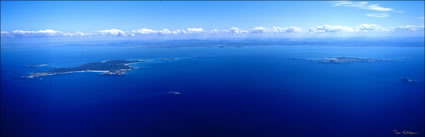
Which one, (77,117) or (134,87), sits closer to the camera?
(77,117)

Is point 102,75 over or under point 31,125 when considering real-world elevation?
over

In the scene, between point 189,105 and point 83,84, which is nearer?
point 189,105

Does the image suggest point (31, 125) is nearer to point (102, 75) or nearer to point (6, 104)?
point (6, 104)

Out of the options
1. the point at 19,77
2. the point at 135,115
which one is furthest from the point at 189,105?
the point at 19,77

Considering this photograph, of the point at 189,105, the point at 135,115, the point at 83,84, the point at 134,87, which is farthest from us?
the point at 83,84

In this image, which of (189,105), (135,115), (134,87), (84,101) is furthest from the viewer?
(134,87)

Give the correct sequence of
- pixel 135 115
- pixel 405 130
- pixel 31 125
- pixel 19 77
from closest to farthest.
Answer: pixel 405 130 → pixel 31 125 → pixel 135 115 → pixel 19 77

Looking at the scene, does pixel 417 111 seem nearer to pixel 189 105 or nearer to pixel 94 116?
pixel 189 105

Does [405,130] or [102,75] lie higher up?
[102,75]

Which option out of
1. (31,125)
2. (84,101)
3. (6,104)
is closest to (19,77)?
(6,104)
